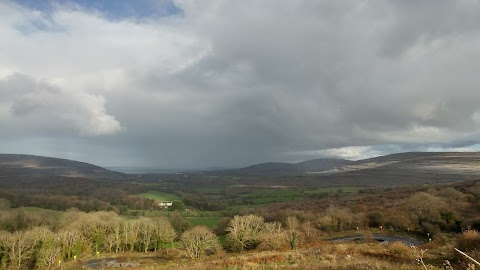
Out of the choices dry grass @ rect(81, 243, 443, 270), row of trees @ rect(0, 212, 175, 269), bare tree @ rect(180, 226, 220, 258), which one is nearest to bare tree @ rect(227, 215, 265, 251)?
bare tree @ rect(180, 226, 220, 258)

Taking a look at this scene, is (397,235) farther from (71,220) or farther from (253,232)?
(71,220)

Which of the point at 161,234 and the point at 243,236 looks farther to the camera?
the point at 161,234

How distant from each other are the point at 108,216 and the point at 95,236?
1255 centimetres

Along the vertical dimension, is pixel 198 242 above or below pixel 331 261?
below

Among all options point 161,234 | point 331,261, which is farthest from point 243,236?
point 331,261

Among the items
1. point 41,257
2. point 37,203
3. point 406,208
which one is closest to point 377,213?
point 406,208

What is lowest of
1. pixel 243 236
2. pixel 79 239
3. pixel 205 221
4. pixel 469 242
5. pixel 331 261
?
pixel 205 221

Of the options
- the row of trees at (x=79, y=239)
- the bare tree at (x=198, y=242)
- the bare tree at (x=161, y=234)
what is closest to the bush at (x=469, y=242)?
the bare tree at (x=198, y=242)

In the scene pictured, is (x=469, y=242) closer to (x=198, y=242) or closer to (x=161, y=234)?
(x=198, y=242)

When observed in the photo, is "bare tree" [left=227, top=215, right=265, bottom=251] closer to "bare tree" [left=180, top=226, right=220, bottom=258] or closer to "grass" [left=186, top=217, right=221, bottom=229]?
"bare tree" [left=180, top=226, right=220, bottom=258]

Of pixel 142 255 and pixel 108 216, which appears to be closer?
pixel 142 255

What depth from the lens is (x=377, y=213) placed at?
109m

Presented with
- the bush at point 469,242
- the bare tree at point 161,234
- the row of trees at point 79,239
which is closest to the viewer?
the bush at point 469,242

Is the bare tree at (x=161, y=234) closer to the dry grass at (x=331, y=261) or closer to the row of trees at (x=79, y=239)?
the row of trees at (x=79, y=239)
